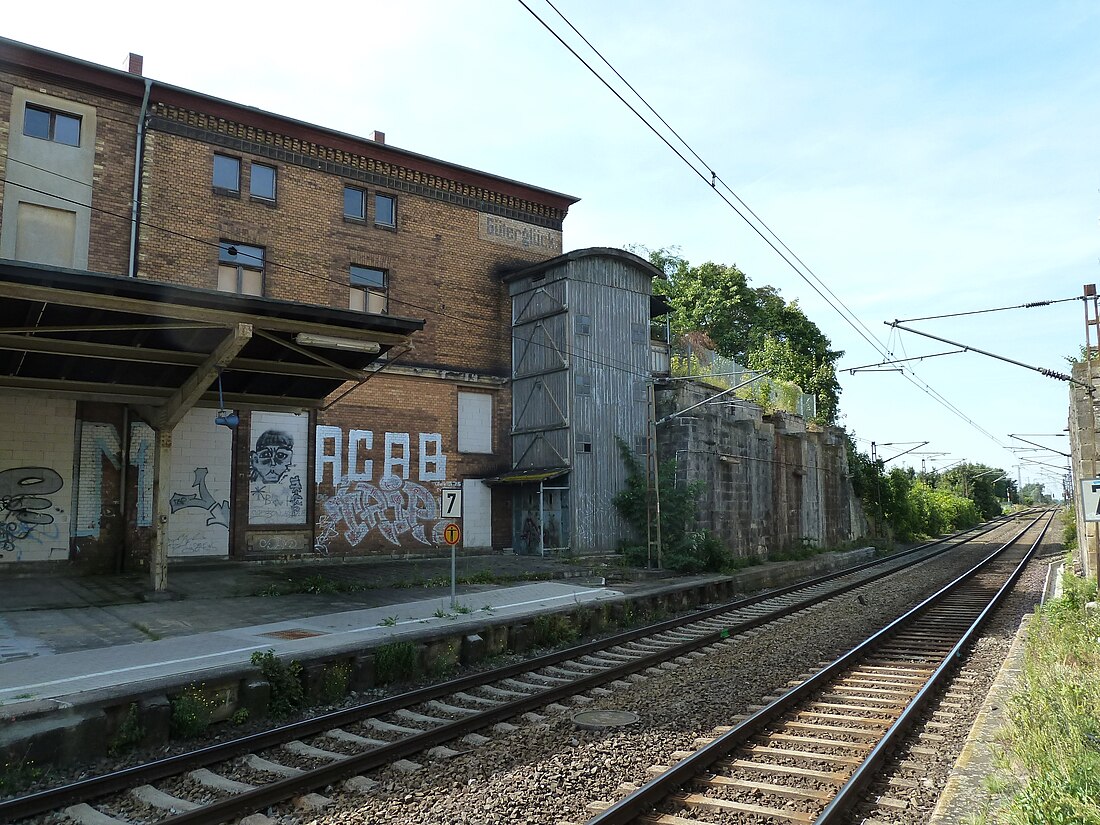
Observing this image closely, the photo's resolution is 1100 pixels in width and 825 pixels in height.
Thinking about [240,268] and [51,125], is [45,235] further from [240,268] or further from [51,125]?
[240,268]

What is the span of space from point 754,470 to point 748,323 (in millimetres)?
21775

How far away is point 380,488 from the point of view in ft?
70.8

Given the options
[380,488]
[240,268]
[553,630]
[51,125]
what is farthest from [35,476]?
[553,630]

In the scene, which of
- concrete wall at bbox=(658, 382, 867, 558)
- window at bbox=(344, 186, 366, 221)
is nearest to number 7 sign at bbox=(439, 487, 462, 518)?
window at bbox=(344, 186, 366, 221)

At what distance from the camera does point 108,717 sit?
729cm

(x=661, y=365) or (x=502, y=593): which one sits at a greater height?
(x=661, y=365)

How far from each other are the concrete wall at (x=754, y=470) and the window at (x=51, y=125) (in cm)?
1756

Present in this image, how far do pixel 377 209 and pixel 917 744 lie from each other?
64.4 feet

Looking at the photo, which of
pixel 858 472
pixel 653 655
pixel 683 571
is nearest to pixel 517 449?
pixel 683 571

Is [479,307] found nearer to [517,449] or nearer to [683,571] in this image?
[517,449]

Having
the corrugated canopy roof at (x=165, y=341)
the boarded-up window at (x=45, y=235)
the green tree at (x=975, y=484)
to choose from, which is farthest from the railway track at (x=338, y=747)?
the green tree at (x=975, y=484)

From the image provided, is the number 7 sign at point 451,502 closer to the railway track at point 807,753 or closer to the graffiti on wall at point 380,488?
the railway track at point 807,753

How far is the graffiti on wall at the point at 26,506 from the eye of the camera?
16.0 m

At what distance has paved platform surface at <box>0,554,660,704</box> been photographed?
8.86m
